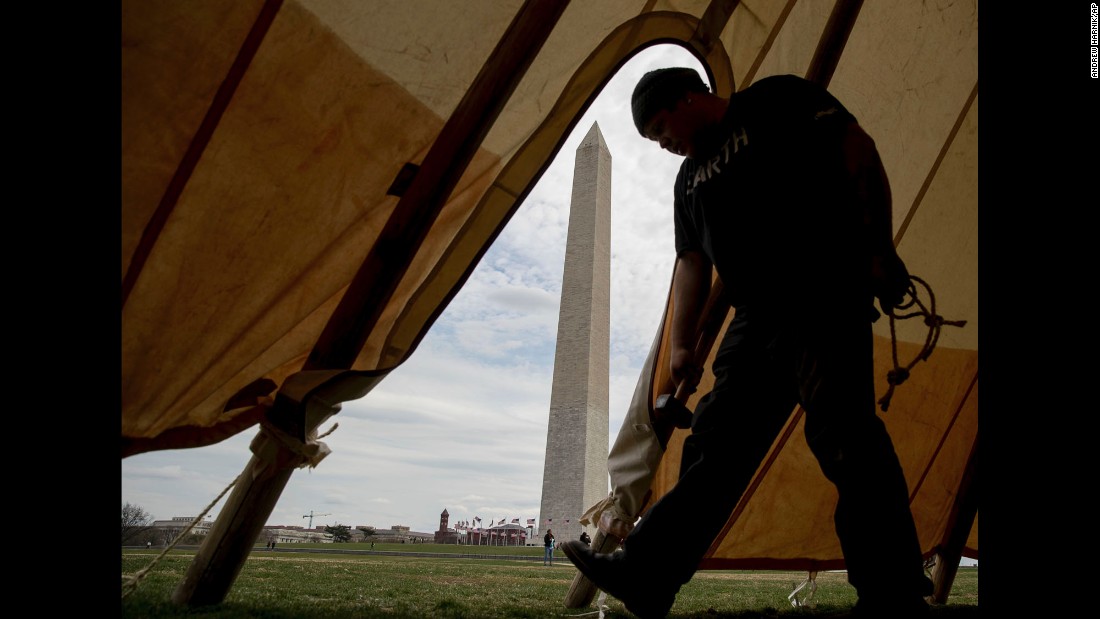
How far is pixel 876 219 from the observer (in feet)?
4.09

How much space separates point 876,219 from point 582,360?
46.0 ft

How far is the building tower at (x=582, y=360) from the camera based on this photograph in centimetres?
1433

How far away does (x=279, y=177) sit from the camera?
1.56 m

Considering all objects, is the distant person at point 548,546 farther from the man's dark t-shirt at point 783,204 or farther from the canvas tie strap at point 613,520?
the man's dark t-shirt at point 783,204

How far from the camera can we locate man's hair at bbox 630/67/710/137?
4.69 ft

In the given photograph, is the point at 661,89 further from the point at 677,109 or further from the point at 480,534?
the point at 480,534

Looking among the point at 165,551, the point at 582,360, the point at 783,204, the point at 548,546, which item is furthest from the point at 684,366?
the point at 582,360

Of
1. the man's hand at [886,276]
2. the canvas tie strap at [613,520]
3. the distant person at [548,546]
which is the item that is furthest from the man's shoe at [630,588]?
the distant person at [548,546]

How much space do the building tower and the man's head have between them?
12622mm

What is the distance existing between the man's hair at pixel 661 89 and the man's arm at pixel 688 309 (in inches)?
13.8
